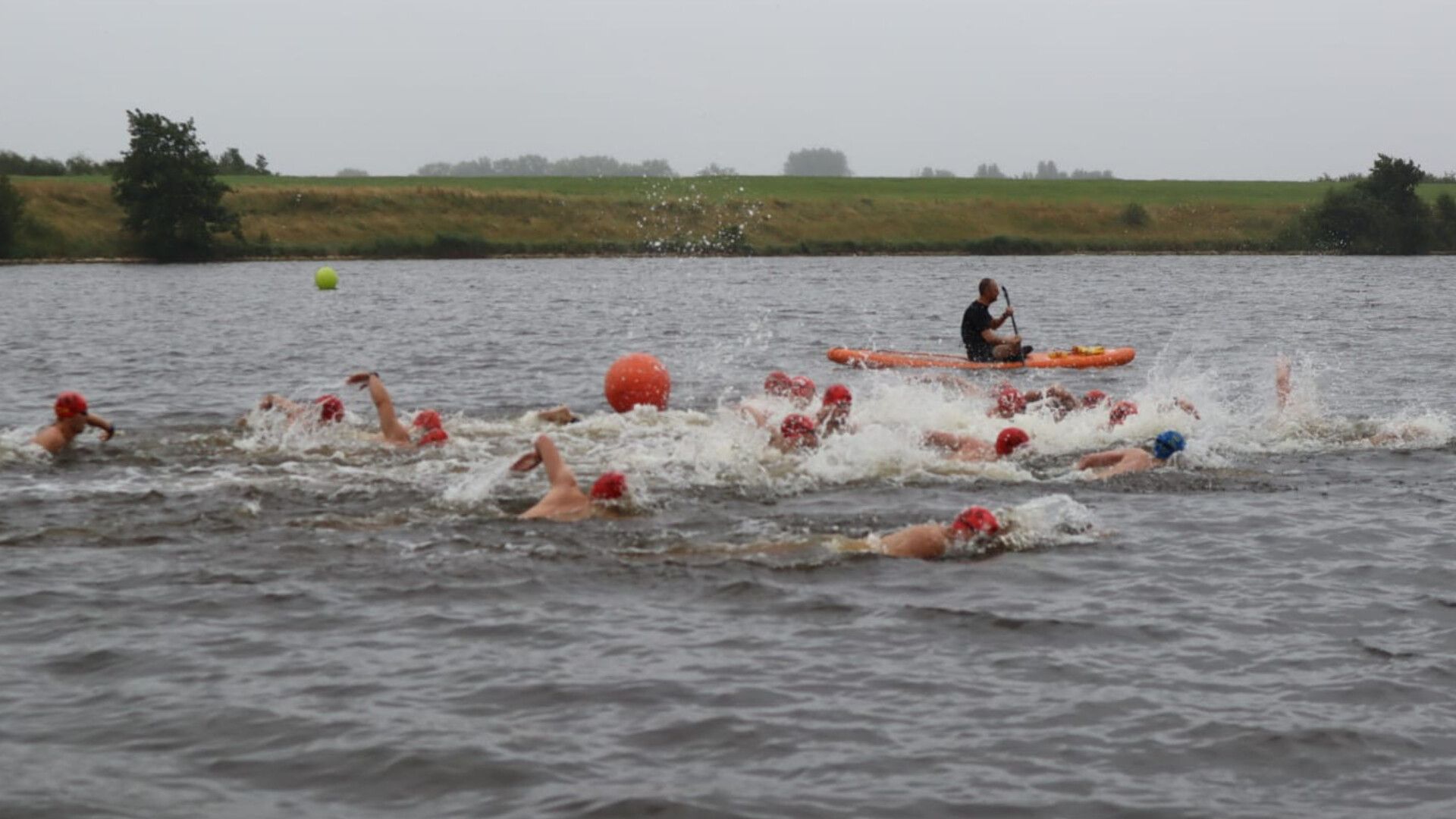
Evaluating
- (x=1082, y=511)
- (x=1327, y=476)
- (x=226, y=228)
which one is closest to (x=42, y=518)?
(x=1082, y=511)

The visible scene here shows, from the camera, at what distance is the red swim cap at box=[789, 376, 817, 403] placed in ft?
57.8

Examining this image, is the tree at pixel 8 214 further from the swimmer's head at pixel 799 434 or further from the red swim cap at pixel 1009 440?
the red swim cap at pixel 1009 440

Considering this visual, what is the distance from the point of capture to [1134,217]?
251 feet

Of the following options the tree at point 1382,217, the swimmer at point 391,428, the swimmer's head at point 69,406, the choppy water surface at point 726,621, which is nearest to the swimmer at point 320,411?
the choppy water surface at point 726,621

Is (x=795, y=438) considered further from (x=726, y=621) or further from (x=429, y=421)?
(x=726, y=621)

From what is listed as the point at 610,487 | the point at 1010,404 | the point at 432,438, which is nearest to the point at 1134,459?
the point at 1010,404

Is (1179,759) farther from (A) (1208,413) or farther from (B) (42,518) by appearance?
(A) (1208,413)

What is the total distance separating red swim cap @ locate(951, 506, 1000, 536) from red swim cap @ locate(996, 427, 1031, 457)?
12.3 ft

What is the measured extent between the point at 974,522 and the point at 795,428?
3.80 meters

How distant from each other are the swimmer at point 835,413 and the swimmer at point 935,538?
3882mm

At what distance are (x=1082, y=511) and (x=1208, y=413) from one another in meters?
5.83

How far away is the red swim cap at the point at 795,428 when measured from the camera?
14992mm

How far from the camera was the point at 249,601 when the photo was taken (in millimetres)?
10172

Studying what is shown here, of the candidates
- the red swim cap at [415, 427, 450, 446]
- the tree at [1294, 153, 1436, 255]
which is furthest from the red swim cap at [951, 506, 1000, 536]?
the tree at [1294, 153, 1436, 255]
